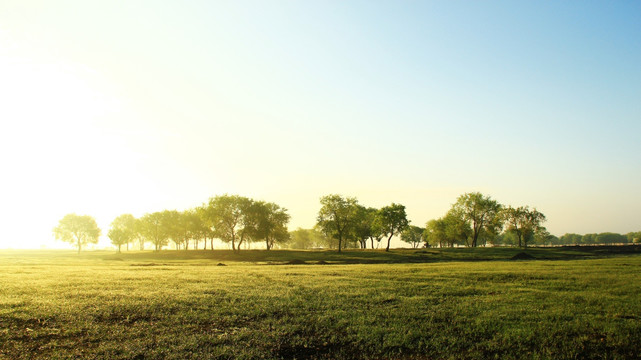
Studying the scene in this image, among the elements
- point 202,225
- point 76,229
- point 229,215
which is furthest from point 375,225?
point 76,229

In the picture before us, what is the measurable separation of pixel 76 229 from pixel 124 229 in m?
20.7

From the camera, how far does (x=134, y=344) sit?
10.8m

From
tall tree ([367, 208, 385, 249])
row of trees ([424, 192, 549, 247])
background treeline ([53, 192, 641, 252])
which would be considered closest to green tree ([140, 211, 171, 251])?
background treeline ([53, 192, 641, 252])

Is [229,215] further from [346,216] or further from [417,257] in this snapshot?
[417,257]

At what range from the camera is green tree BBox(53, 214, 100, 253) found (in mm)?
148250

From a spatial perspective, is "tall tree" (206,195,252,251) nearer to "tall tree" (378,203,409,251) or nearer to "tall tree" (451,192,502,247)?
"tall tree" (378,203,409,251)

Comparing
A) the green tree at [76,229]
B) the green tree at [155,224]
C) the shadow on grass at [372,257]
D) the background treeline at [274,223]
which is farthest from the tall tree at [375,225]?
the green tree at [76,229]

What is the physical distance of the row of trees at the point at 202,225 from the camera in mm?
106188

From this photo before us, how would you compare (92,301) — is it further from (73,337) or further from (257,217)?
(257,217)

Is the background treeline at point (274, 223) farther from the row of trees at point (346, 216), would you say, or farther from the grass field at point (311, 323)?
the grass field at point (311, 323)

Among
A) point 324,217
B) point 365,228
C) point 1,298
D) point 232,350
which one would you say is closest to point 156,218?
point 324,217

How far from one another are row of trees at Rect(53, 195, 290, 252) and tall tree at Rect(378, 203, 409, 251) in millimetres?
39534

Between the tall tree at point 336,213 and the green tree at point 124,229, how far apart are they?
296 feet

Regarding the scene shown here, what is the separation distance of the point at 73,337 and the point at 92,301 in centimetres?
443
